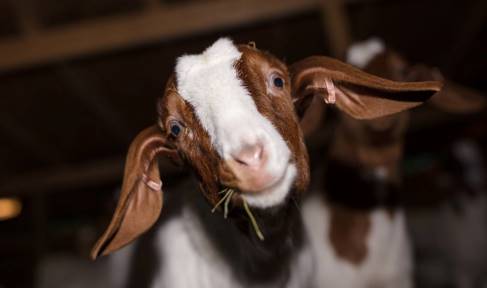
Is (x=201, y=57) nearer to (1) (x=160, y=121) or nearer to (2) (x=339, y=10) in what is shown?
(1) (x=160, y=121)

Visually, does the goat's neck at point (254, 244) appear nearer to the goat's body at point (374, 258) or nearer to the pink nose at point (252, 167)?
the pink nose at point (252, 167)

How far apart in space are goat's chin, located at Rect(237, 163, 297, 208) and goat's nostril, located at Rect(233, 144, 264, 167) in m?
0.11

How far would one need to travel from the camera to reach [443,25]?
19.8 ft

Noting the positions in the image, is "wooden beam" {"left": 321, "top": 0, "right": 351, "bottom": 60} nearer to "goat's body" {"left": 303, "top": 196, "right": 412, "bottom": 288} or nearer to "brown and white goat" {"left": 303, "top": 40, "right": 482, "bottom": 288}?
"brown and white goat" {"left": 303, "top": 40, "right": 482, "bottom": 288}

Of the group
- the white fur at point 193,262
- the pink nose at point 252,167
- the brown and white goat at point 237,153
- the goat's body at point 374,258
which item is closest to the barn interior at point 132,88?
the white fur at point 193,262

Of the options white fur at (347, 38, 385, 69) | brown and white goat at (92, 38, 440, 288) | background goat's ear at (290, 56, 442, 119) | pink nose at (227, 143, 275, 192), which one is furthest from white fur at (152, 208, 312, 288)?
white fur at (347, 38, 385, 69)

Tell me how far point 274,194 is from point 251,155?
7.0 inches

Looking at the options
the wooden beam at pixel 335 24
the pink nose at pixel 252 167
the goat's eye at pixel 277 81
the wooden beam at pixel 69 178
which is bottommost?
the wooden beam at pixel 69 178

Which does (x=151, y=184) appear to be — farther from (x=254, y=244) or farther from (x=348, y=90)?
(x=348, y=90)

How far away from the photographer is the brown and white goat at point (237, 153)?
5.34ft

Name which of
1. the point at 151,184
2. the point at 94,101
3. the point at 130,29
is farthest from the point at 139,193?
the point at 94,101

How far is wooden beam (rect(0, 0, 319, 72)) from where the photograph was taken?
4.46 metres

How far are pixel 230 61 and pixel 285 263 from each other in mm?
930

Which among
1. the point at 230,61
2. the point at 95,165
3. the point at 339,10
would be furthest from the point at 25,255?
the point at 230,61
